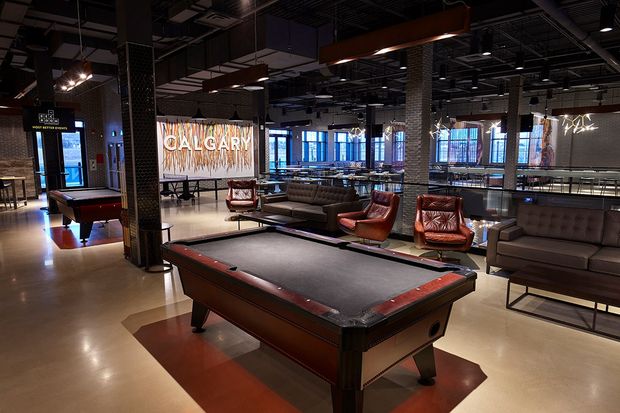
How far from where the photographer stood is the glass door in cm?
1652

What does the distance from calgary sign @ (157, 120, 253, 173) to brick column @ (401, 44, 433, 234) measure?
8877mm

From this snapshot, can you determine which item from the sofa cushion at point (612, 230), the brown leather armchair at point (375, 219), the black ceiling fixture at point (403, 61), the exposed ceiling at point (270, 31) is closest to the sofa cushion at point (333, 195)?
the brown leather armchair at point (375, 219)

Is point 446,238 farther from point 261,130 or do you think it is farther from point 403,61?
point 261,130

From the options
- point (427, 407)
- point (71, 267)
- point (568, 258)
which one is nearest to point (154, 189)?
point (71, 267)

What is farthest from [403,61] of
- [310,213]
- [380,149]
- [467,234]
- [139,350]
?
[380,149]

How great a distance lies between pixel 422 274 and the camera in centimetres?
306

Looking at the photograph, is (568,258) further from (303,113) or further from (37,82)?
(303,113)

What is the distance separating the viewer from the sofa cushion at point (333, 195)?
8.30 meters

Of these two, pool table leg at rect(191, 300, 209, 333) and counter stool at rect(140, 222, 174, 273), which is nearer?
pool table leg at rect(191, 300, 209, 333)

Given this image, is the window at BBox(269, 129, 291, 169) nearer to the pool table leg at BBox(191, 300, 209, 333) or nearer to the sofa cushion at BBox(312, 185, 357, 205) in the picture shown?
the sofa cushion at BBox(312, 185, 357, 205)

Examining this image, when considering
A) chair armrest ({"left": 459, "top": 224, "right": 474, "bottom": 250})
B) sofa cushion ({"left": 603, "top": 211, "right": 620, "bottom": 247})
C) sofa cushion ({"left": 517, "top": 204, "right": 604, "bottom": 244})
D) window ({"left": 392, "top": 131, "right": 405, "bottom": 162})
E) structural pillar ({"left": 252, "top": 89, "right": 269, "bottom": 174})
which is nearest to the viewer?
sofa cushion ({"left": 603, "top": 211, "right": 620, "bottom": 247})

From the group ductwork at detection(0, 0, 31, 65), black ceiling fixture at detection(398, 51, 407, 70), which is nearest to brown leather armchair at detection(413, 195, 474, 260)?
black ceiling fixture at detection(398, 51, 407, 70)

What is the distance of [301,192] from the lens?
9430mm

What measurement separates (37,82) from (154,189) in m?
7.13
